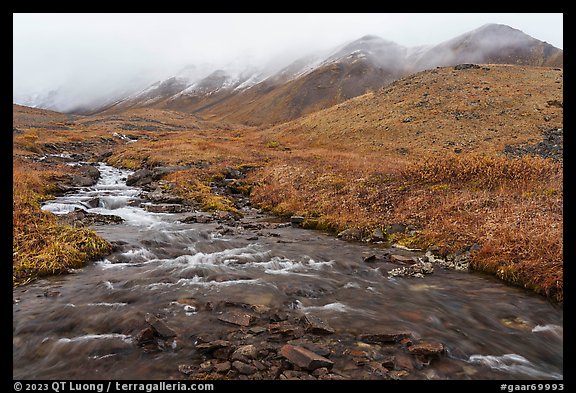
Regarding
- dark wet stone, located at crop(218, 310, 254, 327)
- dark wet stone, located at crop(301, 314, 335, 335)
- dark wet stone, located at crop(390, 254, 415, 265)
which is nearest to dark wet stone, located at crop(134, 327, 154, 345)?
dark wet stone, located at crop(218, 310, 254, 327)

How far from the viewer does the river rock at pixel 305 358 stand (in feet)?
20.3

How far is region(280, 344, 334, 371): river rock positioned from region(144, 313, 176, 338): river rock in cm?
256

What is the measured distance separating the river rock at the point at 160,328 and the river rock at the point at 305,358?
2560 millimetres

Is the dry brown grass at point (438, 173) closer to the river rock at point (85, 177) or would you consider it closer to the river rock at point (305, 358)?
the river rock at point (85, 177)

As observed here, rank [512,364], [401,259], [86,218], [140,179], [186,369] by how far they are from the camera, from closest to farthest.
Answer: [186,369] → [512,364] → [401,259] → [86,218] → [140,179]

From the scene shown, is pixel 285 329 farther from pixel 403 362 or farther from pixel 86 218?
pixel 86 218

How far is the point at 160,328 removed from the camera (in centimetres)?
748

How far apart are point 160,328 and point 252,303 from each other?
7.80 ft

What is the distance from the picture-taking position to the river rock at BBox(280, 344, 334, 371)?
20.3 ft

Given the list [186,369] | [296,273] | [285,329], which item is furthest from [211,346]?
[296,273]

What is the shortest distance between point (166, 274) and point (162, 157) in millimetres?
27988

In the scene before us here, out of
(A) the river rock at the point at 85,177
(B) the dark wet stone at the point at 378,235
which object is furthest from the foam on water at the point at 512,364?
(A) the river rock at the point at 85,177
